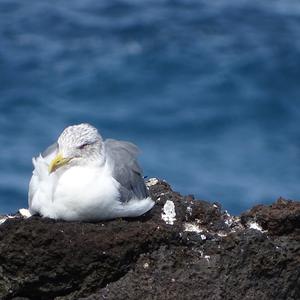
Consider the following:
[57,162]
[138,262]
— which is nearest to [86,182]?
[57,162]

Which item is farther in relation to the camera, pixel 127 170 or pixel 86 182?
pixel 127 170

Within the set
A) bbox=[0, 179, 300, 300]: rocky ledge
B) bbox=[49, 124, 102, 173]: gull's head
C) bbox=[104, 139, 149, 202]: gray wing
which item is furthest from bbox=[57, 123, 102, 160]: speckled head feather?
bbox=[0, 179, 300, 300]: rocky ledge

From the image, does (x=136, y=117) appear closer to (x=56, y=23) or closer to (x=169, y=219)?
(x=56, y=23)

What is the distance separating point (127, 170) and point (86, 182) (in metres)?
0.25

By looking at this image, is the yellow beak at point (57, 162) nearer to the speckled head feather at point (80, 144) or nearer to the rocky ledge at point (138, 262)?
the speckled head feather at point (80, 144)

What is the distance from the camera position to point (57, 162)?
562cm

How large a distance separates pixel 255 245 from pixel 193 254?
0.28 metres

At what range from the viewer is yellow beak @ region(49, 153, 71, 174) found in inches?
221

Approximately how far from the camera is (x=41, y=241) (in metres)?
5.30

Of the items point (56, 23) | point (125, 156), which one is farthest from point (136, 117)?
point (125, 156)

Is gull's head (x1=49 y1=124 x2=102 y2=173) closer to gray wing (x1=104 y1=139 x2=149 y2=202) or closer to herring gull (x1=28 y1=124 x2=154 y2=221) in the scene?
herring gull (x1=28 y1=124 x2=154 y2=221)

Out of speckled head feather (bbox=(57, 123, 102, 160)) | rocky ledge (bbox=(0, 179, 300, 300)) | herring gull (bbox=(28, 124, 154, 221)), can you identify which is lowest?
rocky ledge (bbox=(0, 179, 300, 300))

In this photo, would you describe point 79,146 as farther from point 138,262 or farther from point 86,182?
point 138,262

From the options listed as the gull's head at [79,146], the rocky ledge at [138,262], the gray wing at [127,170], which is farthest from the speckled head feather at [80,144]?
the rocky ledge at [138,262]
